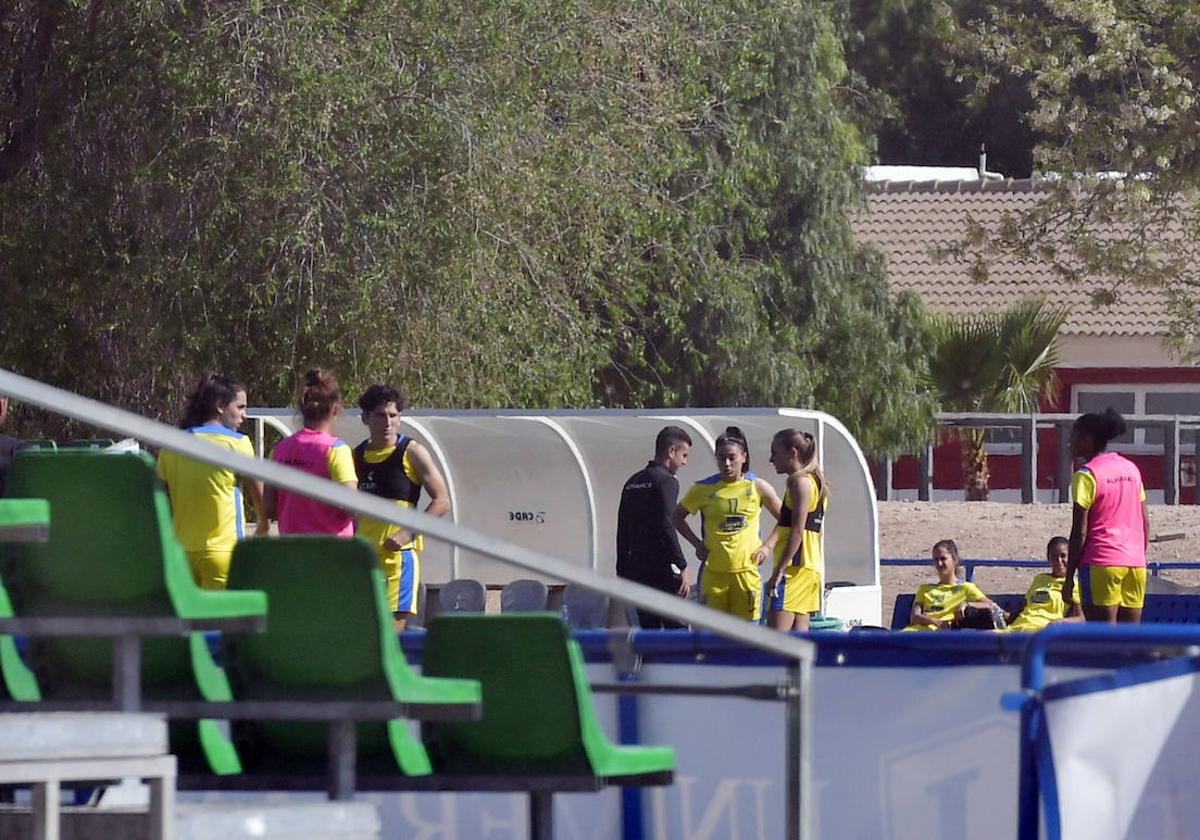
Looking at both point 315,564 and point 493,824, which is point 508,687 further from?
point 493,824

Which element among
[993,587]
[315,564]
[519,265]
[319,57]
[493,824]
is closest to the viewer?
[315,564]

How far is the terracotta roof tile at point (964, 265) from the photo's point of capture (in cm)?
3266

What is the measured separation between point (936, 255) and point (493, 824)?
1544cm

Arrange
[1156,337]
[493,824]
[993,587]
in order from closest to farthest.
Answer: [493,824] → [993,587] → [1156,337]

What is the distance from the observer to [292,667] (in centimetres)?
438

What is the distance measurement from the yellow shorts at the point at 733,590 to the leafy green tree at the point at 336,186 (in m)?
4.03

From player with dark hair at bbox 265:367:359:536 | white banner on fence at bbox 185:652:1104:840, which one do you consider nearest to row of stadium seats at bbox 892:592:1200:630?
player with dark hair at bbox 265:367:359:536

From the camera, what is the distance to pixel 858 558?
13969 millimetres

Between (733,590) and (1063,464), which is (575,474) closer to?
(733,590)

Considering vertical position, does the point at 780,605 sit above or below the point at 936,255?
below

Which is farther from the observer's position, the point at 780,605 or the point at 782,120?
the point at 782,120

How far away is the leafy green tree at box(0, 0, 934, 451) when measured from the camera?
43.9 feet

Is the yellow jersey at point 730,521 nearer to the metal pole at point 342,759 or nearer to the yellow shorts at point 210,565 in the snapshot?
the yellow shorts at point 210,565

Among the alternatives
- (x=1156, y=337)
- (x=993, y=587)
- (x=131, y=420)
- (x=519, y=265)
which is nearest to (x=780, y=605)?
(x=519, y=265)
